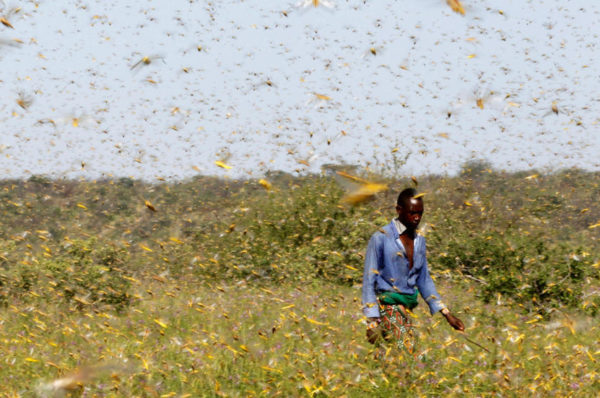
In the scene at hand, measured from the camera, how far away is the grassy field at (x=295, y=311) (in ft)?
17.2

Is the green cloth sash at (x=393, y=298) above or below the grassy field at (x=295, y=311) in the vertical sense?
above

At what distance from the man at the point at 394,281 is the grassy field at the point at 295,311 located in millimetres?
224

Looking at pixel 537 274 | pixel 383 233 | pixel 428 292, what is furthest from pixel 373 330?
pixel 537 274

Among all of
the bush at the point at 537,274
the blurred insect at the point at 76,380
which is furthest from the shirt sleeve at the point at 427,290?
the bush at the point at 537,274

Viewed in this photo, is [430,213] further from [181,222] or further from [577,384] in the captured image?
[181,222]

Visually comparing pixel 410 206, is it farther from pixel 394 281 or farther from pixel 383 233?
pixel 394 281

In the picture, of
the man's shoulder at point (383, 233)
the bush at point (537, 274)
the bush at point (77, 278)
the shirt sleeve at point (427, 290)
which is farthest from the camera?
the bush at point (77, 278)

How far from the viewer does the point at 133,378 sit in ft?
17.2

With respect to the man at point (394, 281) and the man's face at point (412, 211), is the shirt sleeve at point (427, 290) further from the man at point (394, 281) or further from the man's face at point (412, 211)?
the man's face at point (412, 211)

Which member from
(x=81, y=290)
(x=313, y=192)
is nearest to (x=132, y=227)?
(x=313, y=192)

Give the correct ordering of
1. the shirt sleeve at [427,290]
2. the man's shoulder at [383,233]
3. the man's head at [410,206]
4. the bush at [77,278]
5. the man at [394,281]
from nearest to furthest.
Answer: the man's head at [410,206] < the man at [394,281] < the man's shoulder at [383,233] < the shirt sleeve at [427,290] < the bush at [77,278]

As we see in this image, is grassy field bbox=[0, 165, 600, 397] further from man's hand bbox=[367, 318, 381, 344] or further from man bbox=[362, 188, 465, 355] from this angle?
man bbox=[362, 188, 465, 355]

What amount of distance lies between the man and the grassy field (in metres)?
0.22

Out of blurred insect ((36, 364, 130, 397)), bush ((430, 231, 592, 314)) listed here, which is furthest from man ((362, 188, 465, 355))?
bush ((430, 231, 592, 314))
